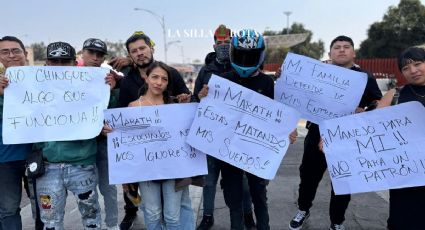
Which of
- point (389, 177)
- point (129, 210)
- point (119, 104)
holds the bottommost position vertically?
point (129, 210)

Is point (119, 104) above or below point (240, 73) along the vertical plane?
below

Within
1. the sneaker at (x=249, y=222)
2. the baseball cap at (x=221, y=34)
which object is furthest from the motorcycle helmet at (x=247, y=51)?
the sneaker at (x=249, y=222)

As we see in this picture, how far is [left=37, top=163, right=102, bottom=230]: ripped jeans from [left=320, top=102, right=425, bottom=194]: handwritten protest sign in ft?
6.77

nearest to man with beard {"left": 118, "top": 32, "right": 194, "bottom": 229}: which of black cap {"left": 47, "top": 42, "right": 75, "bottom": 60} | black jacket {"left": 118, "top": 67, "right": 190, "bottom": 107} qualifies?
black jacket {"left": 118, "top": 67, "right": 190, "bottom": 107}

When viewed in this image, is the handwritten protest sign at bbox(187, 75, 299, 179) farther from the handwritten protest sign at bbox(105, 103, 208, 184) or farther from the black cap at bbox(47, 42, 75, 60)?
the black cap at bbox(47, 42, 75, 60)

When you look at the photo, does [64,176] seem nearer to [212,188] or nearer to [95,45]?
[95,45]

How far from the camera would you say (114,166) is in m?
3.27

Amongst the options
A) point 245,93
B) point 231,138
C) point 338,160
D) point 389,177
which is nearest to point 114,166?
point 231,138

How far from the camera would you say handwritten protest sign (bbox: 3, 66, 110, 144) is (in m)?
3.15

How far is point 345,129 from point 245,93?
2.98ft

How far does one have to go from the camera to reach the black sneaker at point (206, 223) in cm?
425

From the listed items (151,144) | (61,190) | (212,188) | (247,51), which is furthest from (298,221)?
(61,190)

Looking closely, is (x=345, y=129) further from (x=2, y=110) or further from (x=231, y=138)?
(x=2, y=110)

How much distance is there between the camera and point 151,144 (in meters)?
3.32
